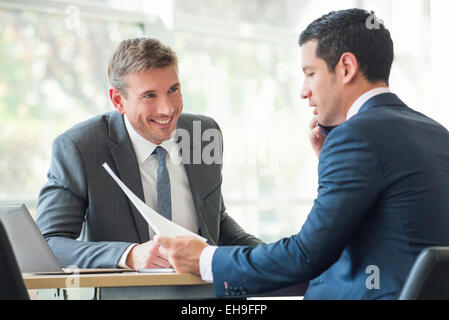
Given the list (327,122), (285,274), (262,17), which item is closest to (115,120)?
(327,122)

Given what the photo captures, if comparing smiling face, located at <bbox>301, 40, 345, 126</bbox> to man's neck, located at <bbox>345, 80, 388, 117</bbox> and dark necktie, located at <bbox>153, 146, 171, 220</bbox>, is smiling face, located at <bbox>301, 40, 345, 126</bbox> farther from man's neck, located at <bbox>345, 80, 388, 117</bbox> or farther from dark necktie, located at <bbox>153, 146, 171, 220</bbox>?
dark necktie, located at <bbox>153, 146, 171, 220</bbox>

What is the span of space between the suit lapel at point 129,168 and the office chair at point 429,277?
1280 mm

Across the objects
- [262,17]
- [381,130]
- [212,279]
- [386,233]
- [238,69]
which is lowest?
[212,279]

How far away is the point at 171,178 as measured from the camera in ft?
8.49

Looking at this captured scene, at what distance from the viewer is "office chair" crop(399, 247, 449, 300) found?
119 centimetres

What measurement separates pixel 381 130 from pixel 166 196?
112 cm

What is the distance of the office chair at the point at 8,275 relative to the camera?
49.4 inches

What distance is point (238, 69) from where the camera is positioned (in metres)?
5.50

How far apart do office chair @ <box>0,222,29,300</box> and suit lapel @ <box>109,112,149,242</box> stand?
3.46ft

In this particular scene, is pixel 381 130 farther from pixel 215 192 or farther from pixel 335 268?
pixel 215 192

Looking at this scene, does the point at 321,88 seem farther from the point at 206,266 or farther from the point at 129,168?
the point at 129,168

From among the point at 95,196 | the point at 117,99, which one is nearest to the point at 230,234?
the point at 95,196

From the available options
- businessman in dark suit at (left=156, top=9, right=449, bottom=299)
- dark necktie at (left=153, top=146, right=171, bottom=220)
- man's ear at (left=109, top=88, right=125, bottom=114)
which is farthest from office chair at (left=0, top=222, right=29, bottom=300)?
man's ear at (left=109, top=88, right=125, bottom=114)

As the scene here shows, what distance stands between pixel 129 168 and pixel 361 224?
1101 mm
